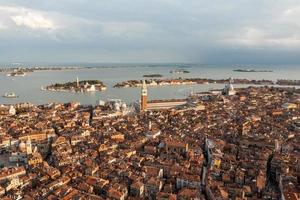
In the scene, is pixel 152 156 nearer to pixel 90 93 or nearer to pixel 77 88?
pixel 90 93

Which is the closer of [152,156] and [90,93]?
[152,156]

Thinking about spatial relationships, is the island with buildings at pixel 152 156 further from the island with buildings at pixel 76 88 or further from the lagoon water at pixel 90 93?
the island with buildings at pixel 76 88

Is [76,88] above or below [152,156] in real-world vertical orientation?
below

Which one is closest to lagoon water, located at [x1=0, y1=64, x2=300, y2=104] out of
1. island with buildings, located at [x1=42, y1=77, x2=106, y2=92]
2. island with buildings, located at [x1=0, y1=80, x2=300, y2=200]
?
island with buildings, located at [x1=42, y1=77, x2=106, y2=92]

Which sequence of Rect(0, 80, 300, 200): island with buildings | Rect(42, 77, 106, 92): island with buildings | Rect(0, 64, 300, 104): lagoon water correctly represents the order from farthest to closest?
Rect(42, 77, 106, 92): island with buildings → Rect(0, 64, 300, 104): lagoon water → Rect(0, 80, 300, 200): island with buildings

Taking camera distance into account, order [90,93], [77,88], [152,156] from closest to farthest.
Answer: [152,156] → [90,93] → [77,88]

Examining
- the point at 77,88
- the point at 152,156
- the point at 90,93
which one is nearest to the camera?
the point at 152,156

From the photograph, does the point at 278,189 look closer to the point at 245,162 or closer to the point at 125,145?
the point at 245,162

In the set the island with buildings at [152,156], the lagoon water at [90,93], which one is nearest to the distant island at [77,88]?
the lagoon water at [90,93]

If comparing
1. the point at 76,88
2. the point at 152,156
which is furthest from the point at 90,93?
the point at 152,156

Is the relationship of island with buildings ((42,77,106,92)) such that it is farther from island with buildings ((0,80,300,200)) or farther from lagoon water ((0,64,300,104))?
island with buildings ((0,80,300,200))
